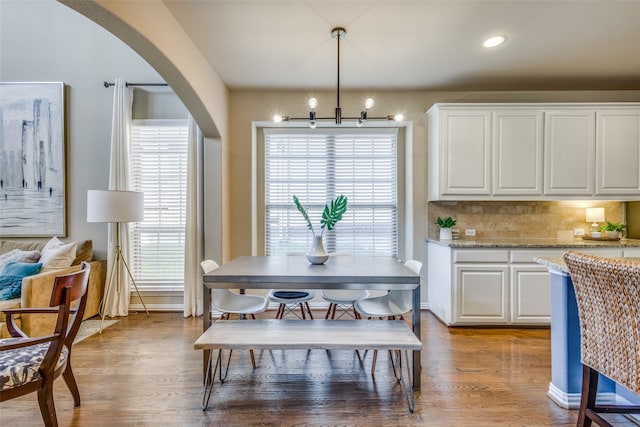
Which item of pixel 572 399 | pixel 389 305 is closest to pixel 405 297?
pixel 389 305

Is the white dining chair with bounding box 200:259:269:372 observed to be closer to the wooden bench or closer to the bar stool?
the wooden bench

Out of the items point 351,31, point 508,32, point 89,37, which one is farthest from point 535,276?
point 89,37

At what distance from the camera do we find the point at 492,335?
9.99ft

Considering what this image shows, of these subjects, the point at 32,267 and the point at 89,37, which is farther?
the point at 89,37

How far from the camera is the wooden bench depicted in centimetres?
184

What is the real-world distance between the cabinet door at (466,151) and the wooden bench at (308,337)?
1.97 metres

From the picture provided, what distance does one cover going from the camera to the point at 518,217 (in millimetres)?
3746

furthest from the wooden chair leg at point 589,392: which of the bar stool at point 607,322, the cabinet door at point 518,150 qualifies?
the cabinet door at point 518,150

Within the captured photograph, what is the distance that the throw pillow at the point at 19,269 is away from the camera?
9.54ft

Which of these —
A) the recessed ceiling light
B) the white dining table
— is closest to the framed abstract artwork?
the white dining table

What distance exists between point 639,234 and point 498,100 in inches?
89.5

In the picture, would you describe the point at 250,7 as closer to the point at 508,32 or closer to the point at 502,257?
the point at 508,32

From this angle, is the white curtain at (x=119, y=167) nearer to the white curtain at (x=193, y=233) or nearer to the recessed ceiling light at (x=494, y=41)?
the white curtain at (x=193, y=233)

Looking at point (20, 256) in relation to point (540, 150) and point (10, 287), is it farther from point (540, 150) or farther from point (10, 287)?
point (540, 150)
